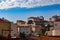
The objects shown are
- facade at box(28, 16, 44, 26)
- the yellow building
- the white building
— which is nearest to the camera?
the white building

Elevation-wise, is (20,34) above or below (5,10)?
below

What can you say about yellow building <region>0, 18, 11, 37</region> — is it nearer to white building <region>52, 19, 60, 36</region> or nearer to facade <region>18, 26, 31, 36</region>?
facade <region>18, 26, 31, 36</region>

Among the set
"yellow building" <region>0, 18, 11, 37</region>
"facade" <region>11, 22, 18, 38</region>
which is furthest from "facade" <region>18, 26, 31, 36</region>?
"yellow building" <region>0, 18, 11, 37</region>

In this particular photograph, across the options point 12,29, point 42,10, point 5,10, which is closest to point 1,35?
point 12,29

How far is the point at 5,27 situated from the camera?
3924 mm

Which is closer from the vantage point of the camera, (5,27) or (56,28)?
(56,28)

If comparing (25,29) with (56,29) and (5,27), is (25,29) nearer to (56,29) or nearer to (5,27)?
(5,27)

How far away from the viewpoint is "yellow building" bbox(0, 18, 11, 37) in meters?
3.91

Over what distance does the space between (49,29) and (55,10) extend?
351 millimetres

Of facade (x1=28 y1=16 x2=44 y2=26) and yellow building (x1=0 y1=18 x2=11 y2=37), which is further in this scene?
yellow building (x1=0 y1=18 x2=11 y2=37)

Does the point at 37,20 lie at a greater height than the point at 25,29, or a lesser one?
greater

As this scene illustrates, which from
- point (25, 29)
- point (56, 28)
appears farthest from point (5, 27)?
point (56, 28)

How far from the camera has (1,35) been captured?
3.93m

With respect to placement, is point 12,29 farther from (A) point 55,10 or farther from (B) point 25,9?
(A) point 55,10
